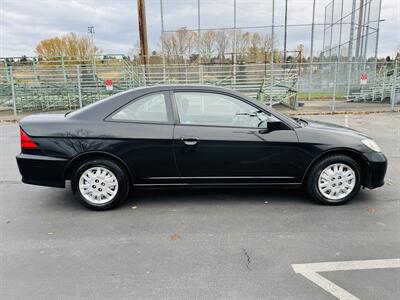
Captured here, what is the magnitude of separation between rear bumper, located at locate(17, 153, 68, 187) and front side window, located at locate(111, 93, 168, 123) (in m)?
0.90

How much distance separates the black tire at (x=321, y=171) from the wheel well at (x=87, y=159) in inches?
88.4

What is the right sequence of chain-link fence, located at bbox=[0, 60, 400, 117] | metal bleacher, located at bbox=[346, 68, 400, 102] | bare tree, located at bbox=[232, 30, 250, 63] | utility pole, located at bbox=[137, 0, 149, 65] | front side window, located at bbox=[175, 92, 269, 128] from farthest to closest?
1. bare tree, located at bbox=[232, 30, 250, 63]
2. metal bleacher, located at bbox=[346, 68, 400, 102]
3. chain-link fence, located at bbox=[0, 60, 400, 117]
4. utility pole, located at bbox=[137, 0, 149, 65]
5. front side window, located at bbox=[175, 92, 269, 128]

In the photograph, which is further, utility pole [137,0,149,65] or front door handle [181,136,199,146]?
utility pole [137,0,149,65]

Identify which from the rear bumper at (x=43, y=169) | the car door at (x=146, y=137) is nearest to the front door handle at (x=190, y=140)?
the car door at (x=146, y=137)

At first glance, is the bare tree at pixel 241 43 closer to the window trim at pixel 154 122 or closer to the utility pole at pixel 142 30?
the utility pole at pixel 142 30

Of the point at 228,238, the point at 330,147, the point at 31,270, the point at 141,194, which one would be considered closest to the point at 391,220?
the point at 330,147

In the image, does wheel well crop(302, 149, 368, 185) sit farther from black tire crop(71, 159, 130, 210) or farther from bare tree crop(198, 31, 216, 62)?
bare tree crop(198, 31, 216, 62)

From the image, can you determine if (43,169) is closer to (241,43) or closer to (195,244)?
(195,244)

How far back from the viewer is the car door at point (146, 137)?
12.5 feet

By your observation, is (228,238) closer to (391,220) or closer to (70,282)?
(70,282)

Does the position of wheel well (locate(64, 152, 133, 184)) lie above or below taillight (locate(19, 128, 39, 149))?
below

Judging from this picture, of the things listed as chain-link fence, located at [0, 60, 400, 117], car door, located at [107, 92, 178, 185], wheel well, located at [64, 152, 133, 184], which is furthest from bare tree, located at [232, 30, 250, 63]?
wheel well, located at [64, 152, 133, 184]

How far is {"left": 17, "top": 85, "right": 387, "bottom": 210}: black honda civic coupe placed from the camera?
3.81 m

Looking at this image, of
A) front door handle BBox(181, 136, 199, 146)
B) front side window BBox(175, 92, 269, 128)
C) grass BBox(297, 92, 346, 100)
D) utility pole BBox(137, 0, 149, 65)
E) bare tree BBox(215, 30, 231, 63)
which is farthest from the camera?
bare tree BBox(215, 30, 231, 63)
